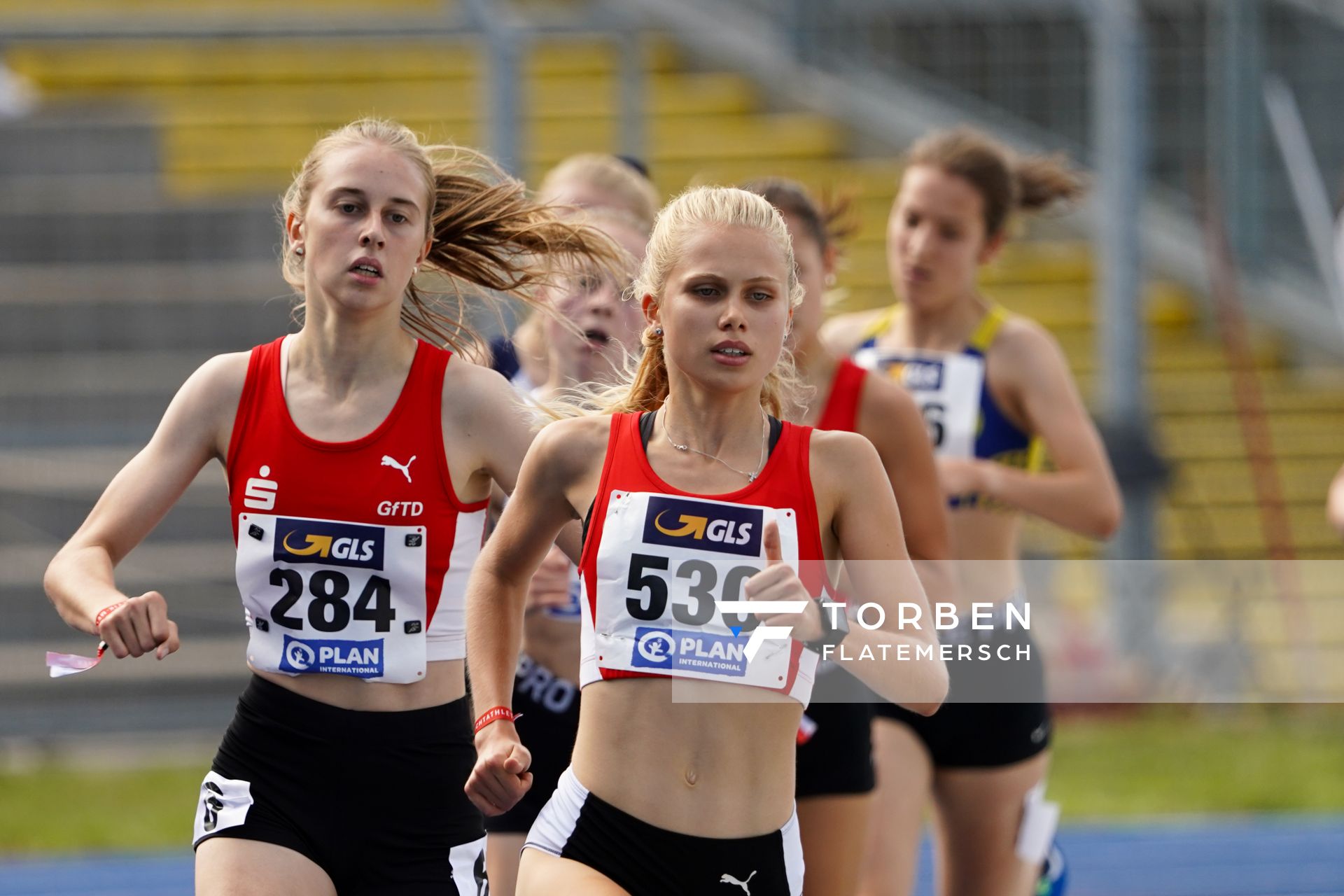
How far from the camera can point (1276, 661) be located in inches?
387

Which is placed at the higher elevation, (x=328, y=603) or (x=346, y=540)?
(x=346, y=540)

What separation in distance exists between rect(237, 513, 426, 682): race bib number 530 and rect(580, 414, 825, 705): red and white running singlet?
421 millimetres

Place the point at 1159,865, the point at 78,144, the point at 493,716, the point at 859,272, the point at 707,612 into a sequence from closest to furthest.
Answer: the point at 707,612 → the point at 493,716 → the point at 1159,865 → the point at 78,144 → the point at 859,272

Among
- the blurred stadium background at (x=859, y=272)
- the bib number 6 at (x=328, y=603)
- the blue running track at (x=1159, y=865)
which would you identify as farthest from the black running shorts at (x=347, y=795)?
the blurred stadium background at (x=859, y=272)

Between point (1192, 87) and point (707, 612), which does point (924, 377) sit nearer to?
point (707, 612)

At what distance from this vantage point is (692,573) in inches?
126

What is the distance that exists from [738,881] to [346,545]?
923mm

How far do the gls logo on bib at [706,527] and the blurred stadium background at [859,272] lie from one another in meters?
4.42

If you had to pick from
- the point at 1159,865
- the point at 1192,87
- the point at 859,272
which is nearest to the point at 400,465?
the point at 1159,865

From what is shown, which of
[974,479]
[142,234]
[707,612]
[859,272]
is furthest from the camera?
[859,272]

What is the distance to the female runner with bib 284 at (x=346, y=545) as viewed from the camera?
349 cm

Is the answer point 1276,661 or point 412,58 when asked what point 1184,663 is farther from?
point 412,58

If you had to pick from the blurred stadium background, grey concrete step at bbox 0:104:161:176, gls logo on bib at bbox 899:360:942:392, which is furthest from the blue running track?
grey concrete step at bbox 0:104:161:176

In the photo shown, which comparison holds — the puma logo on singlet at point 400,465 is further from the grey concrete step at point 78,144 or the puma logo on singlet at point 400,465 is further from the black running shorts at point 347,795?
the grey concrete step at point 78,144
